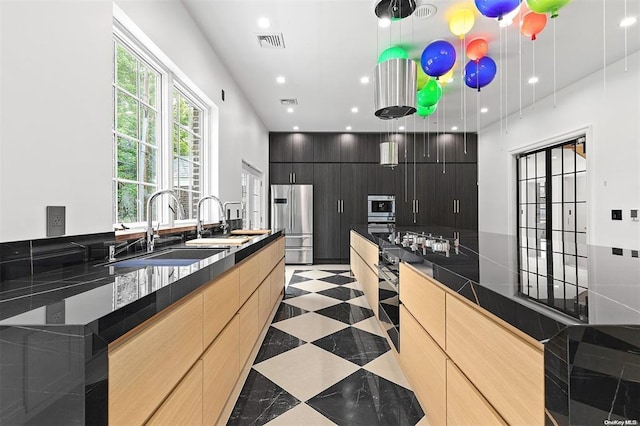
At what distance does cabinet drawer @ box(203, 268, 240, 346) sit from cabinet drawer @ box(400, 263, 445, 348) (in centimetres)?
95

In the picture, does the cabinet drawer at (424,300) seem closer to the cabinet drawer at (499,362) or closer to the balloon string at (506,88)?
the cabinet drawer at (499,362)

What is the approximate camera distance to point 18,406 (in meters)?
0.57

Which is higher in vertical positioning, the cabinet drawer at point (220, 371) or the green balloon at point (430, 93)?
the green balloon at point (430, 93)

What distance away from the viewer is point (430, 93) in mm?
3590

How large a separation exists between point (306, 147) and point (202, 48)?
385 cm

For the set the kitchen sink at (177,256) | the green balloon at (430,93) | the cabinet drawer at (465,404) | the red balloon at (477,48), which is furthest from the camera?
Result: the green balloon at (430,93)

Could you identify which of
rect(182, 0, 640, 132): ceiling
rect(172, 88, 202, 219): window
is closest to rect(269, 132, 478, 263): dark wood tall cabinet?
rect(182, 0, 640, 132): ceiling

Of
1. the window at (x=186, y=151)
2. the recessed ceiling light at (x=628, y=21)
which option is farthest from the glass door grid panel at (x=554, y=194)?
the window at (x=186, y=151)

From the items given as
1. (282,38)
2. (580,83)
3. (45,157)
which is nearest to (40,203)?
(45,157)

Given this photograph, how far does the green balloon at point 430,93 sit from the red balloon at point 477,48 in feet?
1.64

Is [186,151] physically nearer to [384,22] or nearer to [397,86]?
[397,86]

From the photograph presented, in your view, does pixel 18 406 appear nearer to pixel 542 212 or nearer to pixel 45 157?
pixel 45 157

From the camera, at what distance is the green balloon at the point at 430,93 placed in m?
3.58

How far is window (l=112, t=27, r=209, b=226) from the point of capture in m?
2.08
